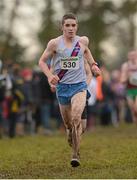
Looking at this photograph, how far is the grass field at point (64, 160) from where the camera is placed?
969 centimetres

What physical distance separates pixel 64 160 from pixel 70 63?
2076mm

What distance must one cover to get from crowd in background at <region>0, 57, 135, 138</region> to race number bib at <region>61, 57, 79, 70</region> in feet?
23.8

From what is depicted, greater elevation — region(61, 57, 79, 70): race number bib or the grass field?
region(61, 57, 79, 70): race number bib

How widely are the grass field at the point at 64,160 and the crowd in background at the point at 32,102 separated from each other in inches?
119

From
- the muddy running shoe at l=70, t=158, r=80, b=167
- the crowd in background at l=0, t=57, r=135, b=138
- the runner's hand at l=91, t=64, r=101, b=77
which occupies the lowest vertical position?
the crowd in background at l=0, t=57, r=135, b=138

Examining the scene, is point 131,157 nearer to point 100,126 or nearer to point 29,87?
point 29,87

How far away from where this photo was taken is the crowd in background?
61.8 feet

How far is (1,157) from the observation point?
1234cm

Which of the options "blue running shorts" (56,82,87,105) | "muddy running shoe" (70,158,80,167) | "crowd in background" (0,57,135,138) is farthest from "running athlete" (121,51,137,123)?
"muddy running shoe" (70,158,80,167)

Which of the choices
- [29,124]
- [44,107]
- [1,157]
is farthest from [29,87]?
[1,157]

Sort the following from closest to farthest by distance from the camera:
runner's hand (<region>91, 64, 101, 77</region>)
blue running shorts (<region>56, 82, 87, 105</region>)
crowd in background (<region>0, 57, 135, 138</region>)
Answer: runner's hand (<region>91, 64, 101, 77</region>) < blue running shorts (<region>56, 82, 87, 105</region>) < crowd in background (<region>0, 57, 135, 138</region>)

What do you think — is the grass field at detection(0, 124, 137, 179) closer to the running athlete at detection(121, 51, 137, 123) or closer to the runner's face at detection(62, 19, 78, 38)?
the running athlete at detection(121, 51, 137, 123)

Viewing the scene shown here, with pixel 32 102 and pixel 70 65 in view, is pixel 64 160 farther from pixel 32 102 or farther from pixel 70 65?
pixel 32 102

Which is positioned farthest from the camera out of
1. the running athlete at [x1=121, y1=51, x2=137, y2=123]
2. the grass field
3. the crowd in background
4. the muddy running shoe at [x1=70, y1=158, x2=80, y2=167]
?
the crowd in background
